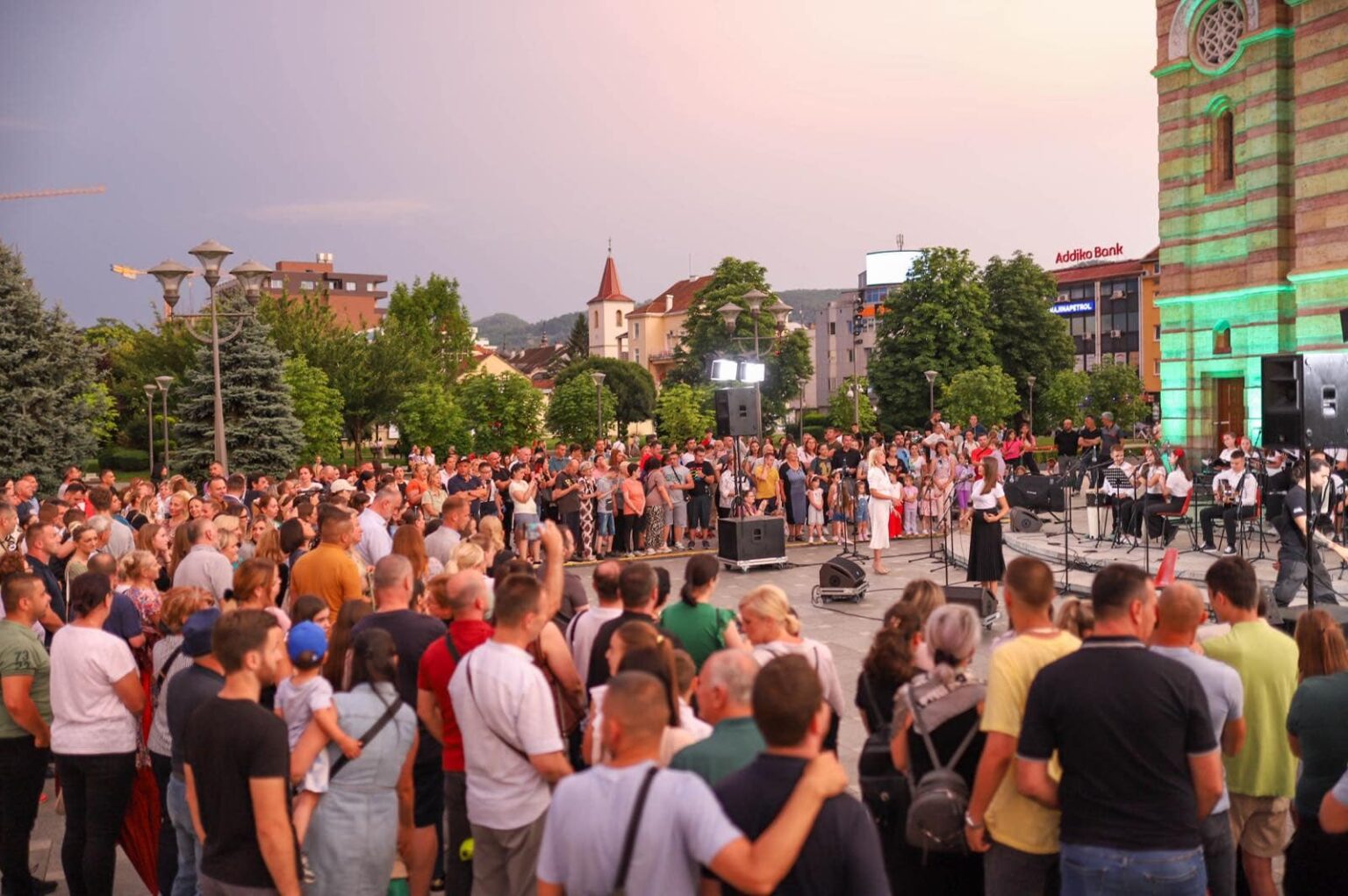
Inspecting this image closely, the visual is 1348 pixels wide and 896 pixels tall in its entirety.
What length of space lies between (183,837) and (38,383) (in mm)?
31242

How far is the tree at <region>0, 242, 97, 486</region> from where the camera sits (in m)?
31.9

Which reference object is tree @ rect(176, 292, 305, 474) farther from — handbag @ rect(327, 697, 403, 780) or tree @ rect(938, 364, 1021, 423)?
handbag @ rect(327, 697, 403, 780)

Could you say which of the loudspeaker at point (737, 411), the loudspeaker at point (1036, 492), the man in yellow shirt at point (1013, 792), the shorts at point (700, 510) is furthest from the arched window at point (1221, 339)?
the man in yellow shirt at point (1013, 792)

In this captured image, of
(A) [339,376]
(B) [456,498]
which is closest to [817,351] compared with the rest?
(A) [339,376]

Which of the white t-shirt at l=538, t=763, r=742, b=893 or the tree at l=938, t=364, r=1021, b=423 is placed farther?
the tree at l=938, t=364, r=1021, b=423

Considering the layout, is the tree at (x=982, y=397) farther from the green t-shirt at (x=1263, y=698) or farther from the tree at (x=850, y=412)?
the green t-shirt at (x=1263, y=698)

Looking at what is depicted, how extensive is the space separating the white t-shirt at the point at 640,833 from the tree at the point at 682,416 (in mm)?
54091

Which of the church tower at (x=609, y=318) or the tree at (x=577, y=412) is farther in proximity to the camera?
the church tower at (x=609, y=318)

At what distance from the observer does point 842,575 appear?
15.1 m

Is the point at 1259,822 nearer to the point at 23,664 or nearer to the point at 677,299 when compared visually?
the point at 23,664

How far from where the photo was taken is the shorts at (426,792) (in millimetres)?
5945

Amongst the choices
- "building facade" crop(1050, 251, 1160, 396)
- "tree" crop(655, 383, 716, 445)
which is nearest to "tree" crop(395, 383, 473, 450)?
"tree" crop(655, 383, 716, 445)

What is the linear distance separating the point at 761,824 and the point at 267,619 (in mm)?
2345

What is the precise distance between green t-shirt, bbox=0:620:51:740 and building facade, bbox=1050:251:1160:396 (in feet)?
308
